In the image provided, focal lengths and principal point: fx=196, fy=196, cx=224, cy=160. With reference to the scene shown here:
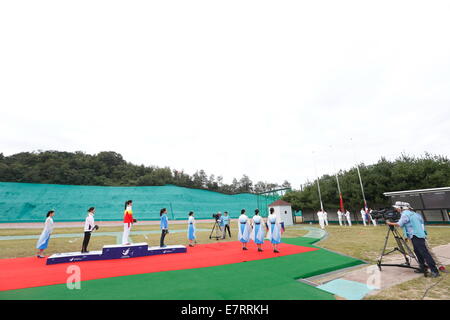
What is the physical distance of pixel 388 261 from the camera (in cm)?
657

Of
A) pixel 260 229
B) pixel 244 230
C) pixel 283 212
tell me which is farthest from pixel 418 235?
pixel 283 212

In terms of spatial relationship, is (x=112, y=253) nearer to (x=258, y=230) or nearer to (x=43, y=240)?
(x=43, y=240)

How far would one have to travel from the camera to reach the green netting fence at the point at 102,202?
3244cm

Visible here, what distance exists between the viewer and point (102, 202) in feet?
129

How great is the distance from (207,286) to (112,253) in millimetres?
4924

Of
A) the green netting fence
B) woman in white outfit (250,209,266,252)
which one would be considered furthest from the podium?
the green netting fence

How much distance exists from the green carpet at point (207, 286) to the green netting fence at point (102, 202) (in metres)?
24.1

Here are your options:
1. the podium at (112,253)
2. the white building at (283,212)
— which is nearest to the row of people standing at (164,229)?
the podium at (112,253)

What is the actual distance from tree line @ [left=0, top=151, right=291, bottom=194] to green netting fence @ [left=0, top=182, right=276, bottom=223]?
14717 millimetres

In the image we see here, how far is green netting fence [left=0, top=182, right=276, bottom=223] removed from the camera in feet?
106

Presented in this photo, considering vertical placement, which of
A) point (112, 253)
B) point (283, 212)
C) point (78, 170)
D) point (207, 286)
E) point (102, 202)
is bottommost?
point (207, 286)

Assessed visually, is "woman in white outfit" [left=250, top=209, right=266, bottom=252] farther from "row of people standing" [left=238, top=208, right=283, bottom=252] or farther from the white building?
the white building

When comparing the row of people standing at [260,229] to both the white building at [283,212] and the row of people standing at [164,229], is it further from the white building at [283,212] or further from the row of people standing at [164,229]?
the white building at [283,212]
